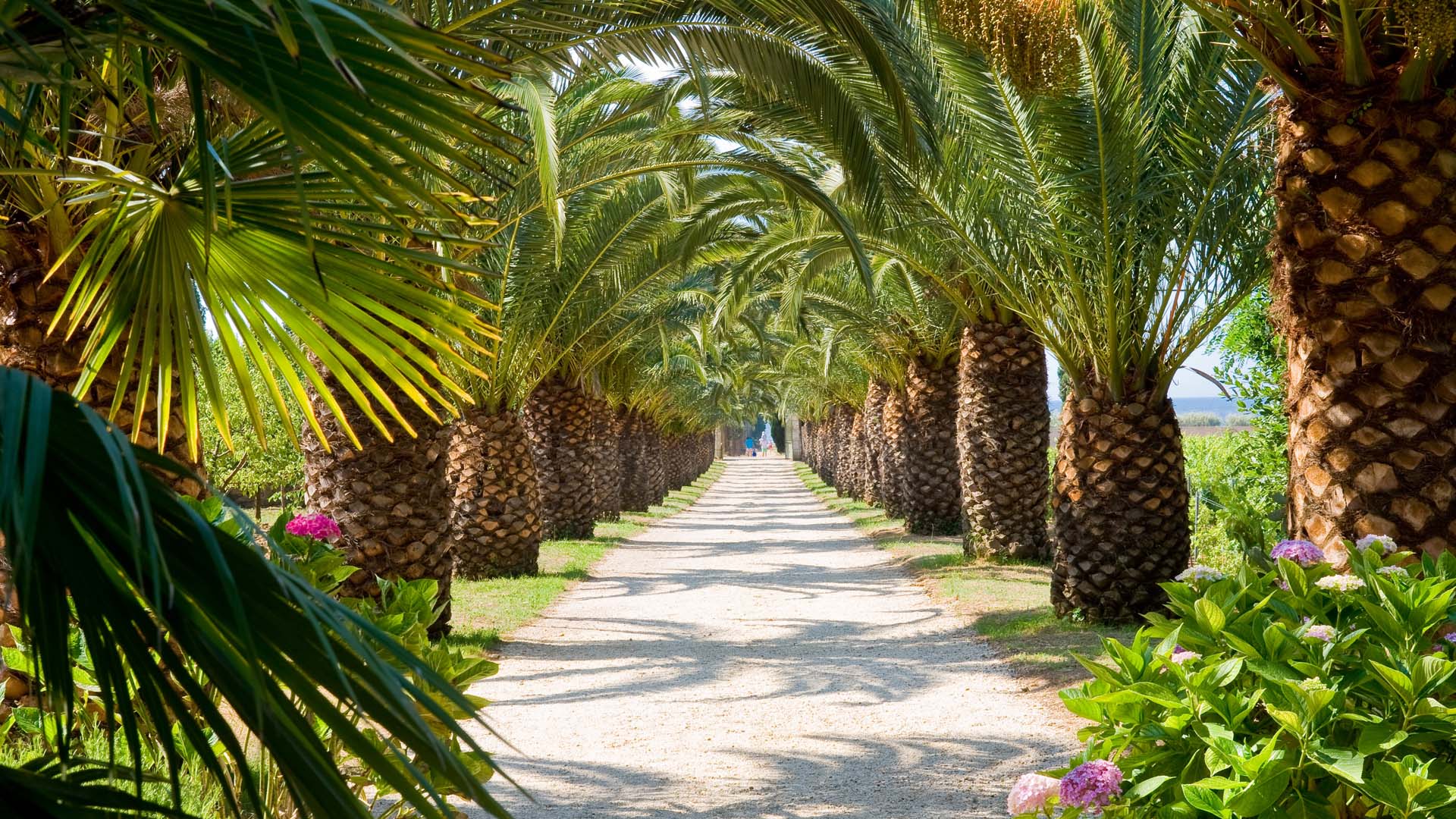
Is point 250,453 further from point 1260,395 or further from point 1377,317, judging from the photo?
point 1377,317

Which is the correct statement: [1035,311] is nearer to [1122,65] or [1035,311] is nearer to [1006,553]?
[1122,65]

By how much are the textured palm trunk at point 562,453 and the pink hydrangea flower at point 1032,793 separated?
15.0m

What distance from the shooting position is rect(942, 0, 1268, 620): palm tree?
7.70 metres

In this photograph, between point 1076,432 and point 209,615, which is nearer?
point 209,615

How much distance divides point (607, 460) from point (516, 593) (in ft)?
35.6

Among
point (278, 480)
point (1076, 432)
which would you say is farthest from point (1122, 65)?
point (278, 480)

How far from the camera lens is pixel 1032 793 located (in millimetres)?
3170

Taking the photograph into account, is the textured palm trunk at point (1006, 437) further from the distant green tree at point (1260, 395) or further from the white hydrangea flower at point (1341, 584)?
the white hydrangea flower at point (1341, 584)

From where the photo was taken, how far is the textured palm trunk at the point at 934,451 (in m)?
17.2

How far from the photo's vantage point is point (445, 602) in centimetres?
856

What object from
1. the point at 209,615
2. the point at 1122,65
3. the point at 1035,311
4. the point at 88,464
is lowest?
the point at 209,615

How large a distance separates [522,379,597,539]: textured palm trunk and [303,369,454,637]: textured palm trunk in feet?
30.4

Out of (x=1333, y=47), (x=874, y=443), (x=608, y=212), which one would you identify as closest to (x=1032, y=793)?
(x=1333, y=47)

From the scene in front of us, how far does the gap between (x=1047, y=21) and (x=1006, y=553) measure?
9.11m
